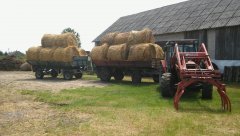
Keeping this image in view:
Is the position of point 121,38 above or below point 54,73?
above

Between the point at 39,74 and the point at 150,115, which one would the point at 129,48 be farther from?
the point at 150,115

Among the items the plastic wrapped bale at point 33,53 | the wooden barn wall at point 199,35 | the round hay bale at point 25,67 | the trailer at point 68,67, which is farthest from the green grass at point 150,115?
the round hay bale at point 25,67

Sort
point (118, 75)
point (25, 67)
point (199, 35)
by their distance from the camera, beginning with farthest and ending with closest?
point (25, 67), point (199, 35), point (118, 75)

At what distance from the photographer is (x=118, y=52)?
73.8ft

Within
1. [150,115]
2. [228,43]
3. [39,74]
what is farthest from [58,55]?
[150,115]

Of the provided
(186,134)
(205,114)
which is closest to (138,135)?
(186,134)

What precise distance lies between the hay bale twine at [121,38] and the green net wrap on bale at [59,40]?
4660 mm

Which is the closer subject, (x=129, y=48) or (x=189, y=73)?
(x=189, y=73)

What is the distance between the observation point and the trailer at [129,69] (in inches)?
816

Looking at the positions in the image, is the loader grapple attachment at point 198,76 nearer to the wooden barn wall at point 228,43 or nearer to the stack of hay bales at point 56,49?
the wooden barn wall at point 228,43

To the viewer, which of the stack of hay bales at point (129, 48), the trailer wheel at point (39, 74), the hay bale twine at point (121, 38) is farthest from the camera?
the trailer wheel at point (39, 74)

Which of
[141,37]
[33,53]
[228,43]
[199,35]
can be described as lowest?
[33,53]

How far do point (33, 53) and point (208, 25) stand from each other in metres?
14.4

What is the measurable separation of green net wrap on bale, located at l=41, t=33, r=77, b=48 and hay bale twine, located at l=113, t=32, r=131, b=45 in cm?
466
